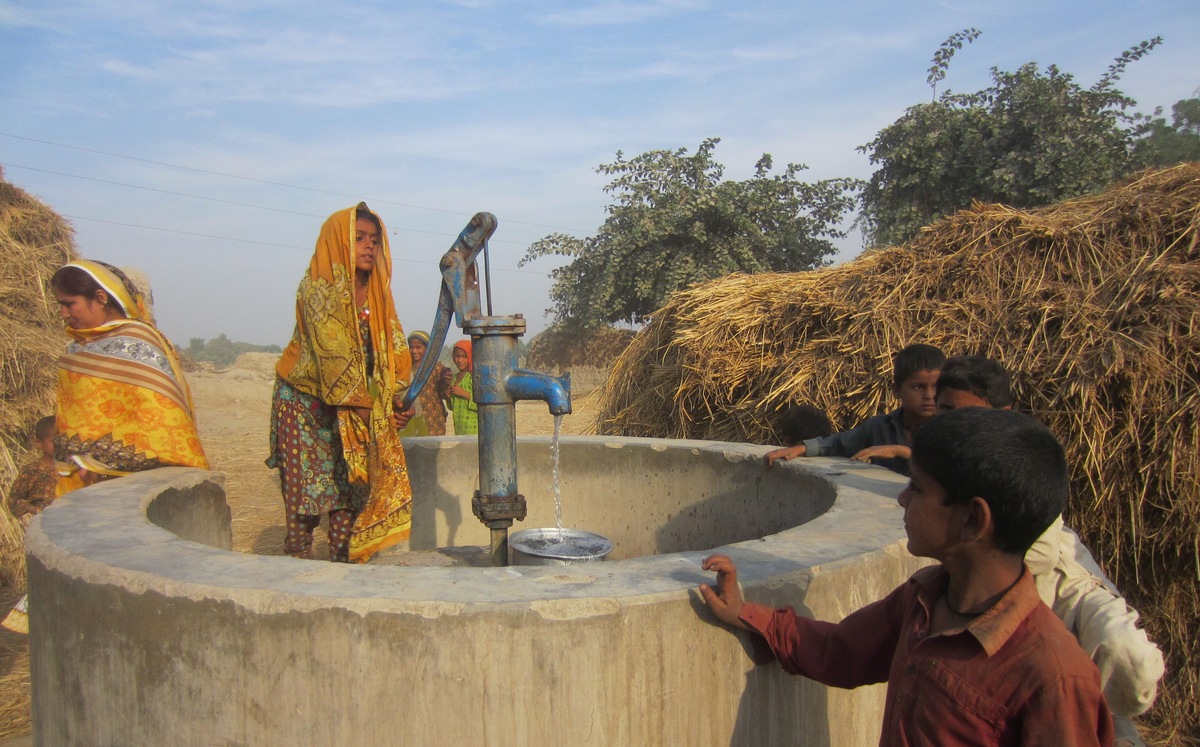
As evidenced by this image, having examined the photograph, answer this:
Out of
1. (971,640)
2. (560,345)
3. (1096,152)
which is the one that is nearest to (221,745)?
→ (971,640)

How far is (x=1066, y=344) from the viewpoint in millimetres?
3566

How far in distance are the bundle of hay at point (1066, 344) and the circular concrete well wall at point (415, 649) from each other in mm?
1994

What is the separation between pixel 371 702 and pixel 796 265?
12.1 metres

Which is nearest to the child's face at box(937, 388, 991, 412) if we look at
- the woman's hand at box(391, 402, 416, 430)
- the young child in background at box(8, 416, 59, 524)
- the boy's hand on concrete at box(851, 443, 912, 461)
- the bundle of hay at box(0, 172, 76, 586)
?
the boy's hand on concrete at box(851, 443, 912, 461)

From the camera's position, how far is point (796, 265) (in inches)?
506

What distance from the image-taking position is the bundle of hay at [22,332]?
16.7ft

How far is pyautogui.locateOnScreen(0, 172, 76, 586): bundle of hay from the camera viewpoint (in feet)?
16.7

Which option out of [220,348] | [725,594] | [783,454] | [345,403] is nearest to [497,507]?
[345,403]

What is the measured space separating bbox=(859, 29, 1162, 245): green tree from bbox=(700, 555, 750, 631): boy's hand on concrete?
9340 millimetres

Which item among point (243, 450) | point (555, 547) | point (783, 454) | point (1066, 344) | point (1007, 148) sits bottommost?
point (243, 450)

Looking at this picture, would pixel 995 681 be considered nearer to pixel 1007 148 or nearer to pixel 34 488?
pixel 34 488

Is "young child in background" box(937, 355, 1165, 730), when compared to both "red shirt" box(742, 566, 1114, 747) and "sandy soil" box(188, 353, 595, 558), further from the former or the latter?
"sandy soil" box(188, 353, 595, 558)

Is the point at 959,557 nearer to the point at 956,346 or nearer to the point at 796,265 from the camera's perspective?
the point at 956,346

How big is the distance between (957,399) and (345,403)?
203 cm
